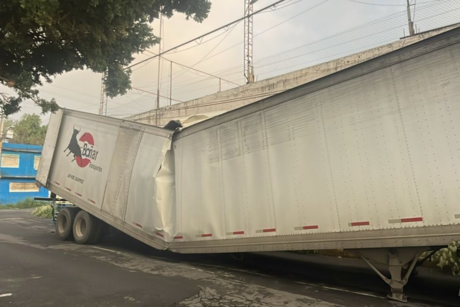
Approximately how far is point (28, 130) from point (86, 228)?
54.6 m

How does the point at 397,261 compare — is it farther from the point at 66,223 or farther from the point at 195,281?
the point at 66,223

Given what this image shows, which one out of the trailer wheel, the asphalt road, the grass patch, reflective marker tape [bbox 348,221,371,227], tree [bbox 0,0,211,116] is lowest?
the asphalt road

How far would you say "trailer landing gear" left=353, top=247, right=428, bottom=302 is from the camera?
4758 millimetres

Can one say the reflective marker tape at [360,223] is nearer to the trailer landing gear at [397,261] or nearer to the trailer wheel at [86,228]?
the trailer landing gear at [397,261]

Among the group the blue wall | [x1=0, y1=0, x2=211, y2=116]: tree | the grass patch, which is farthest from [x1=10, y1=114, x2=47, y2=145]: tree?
[x1=0, y1=0, x2=211, y2=116]: tree

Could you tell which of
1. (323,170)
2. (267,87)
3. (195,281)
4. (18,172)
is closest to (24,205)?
(18,172)

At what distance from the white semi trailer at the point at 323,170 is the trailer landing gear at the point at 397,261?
2cm

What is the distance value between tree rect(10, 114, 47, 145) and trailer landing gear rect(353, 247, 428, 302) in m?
58.5

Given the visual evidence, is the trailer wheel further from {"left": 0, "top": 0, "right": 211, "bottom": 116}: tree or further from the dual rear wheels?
{"left": 0, "top": 0, "right": 211, "bottom": 116}: tree

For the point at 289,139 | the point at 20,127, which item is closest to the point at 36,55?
the point at 289,139

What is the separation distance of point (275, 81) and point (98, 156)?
7.42m

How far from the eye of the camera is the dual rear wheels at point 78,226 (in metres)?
10.1

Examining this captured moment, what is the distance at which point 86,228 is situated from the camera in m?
10.1

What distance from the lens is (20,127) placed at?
55.4 meters
